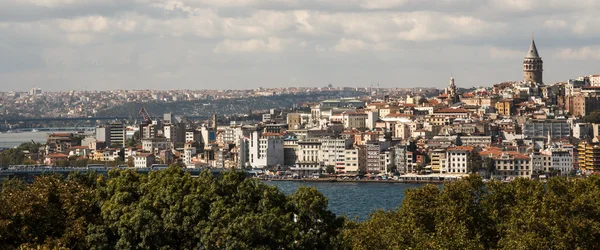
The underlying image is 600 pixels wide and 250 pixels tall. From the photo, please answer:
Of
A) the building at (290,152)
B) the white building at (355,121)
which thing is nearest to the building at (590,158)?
the building at (290,152)

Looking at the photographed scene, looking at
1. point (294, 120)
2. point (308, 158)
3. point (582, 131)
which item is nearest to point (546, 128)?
point (582, 131)

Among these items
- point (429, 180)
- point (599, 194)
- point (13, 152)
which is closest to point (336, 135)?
point (429, 180)

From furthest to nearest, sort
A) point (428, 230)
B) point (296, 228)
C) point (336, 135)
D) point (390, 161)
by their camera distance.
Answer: point (336, 135) < point (390, 161) < point (428, 230) < point (296, 228)

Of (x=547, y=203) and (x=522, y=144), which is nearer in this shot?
(x=547, y=203)

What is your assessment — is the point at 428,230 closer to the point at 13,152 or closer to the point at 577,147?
the point at 577,147

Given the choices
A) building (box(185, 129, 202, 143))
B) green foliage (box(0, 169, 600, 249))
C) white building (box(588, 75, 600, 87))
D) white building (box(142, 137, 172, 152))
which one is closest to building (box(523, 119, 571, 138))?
white building (box(588, 75, 600, 87))

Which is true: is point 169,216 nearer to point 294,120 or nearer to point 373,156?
point 373,156

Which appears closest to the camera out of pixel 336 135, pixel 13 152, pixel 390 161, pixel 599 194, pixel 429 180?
pixel 599 194

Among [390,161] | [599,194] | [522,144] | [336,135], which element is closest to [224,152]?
[336,135]
